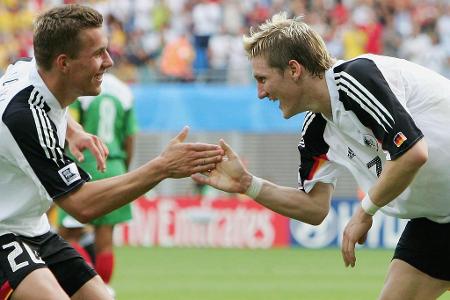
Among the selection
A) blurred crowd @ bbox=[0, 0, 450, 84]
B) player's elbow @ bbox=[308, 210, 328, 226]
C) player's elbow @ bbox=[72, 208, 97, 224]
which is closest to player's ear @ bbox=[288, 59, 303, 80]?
player's elbow @ bbox=[308, 210, 328, 226]

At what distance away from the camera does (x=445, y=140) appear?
646 centimetres

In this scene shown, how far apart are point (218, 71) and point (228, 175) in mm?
17286

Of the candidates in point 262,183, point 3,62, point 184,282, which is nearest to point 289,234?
point 184,282

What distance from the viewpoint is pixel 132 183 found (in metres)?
6.38

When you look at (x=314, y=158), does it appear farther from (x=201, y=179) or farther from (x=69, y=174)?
(x=69, y=174)

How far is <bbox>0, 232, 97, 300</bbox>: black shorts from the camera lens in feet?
21.3

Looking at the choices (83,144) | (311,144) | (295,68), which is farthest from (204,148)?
(83,144)

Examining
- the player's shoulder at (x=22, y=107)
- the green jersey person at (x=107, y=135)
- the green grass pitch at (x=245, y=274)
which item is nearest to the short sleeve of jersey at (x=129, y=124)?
the green jersey person at (x=107, y=135)

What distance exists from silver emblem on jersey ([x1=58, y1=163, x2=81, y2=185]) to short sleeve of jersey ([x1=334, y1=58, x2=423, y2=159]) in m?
1.65

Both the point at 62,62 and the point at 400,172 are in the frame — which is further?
the point at 62,62

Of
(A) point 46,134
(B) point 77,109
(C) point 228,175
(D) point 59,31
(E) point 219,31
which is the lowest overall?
(E) point 219,31

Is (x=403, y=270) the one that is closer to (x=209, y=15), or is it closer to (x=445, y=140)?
(x=445, y=140)

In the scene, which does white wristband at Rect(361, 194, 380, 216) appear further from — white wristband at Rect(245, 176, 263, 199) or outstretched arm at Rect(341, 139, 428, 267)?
white wristband at Rect(245, 176, 263, 199)

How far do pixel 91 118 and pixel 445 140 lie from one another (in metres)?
5.57
